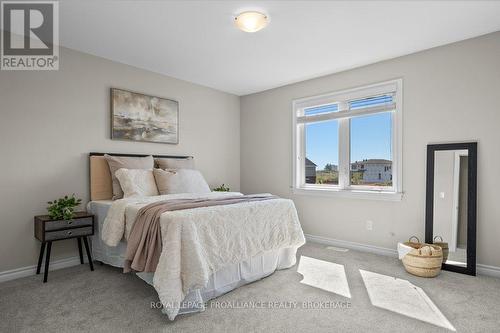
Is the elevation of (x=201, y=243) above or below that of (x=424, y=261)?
above

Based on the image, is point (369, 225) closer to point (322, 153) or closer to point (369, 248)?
point (369, 248)

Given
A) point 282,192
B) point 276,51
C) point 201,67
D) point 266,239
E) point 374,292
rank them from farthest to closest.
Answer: point 282,192 → point 201,67 → point 276,51 → point 266,239 → point 374,292

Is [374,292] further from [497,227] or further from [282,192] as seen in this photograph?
[282,192]

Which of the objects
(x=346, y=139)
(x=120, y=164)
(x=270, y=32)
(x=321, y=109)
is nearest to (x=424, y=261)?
(x=346, y=139)

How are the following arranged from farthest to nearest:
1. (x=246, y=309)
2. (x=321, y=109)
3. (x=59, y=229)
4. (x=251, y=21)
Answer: (x=321, y=109) < (x=59, y=229) < (x=251, y=21) < (x=246, y=309)

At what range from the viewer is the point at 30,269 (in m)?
2.97

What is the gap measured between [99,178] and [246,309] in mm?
2366

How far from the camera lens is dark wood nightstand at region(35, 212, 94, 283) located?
272 cm

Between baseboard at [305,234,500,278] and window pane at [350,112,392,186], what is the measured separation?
2.75 feet

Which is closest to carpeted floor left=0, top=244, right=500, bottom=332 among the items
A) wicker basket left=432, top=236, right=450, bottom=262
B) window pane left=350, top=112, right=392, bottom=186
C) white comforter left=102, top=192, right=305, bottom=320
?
wicker basket left=432, top=236, right=450, bottom=262

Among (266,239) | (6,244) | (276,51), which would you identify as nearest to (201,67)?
(276,51)

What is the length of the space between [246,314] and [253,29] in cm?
243

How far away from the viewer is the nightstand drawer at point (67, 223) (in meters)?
2.73

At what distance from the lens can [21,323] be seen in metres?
2.04
